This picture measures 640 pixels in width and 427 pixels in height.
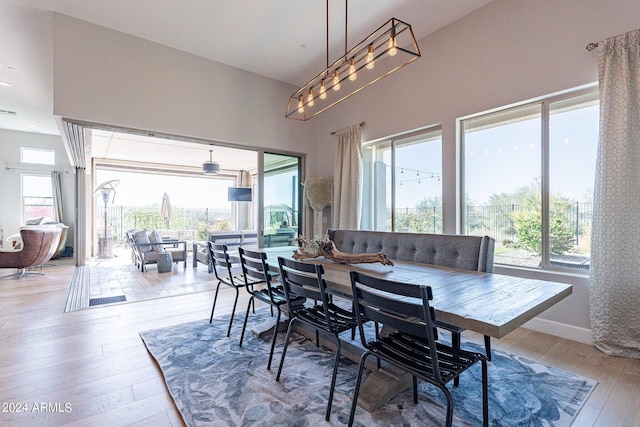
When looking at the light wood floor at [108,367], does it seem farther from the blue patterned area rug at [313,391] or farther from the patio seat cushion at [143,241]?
the patio seat cushion at [143,241]

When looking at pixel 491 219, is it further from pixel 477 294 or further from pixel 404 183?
pixel 477 294

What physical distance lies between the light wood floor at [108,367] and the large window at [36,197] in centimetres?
539

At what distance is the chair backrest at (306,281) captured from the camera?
68.4 inches

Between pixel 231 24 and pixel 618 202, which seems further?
pixel 231 24

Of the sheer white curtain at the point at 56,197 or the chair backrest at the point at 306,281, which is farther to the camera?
the sheer white curtain at the point at 56,197

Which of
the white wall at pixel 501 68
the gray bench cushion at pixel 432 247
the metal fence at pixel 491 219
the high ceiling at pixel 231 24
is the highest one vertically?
the high ceiling at pixel 231 24

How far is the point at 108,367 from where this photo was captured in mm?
2219

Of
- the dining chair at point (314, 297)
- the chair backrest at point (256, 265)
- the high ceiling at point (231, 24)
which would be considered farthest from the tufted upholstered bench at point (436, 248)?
the high ceiling at point (231, 24)

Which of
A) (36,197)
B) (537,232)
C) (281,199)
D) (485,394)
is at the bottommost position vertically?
(485,394)

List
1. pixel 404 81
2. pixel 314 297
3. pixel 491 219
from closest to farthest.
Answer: pixel 314 297, pixel 491 219, pixel 404 81

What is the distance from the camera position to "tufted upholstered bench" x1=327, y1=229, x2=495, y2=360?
231cm

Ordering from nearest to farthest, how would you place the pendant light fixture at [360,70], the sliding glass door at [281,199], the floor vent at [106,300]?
the pendant light fixture at [360,70] → the floor vent at [106,300] → the sliding glass door at [281,199]

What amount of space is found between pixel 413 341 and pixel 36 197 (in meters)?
9.87

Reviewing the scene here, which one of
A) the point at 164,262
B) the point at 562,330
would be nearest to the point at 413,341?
the point at 562,330
